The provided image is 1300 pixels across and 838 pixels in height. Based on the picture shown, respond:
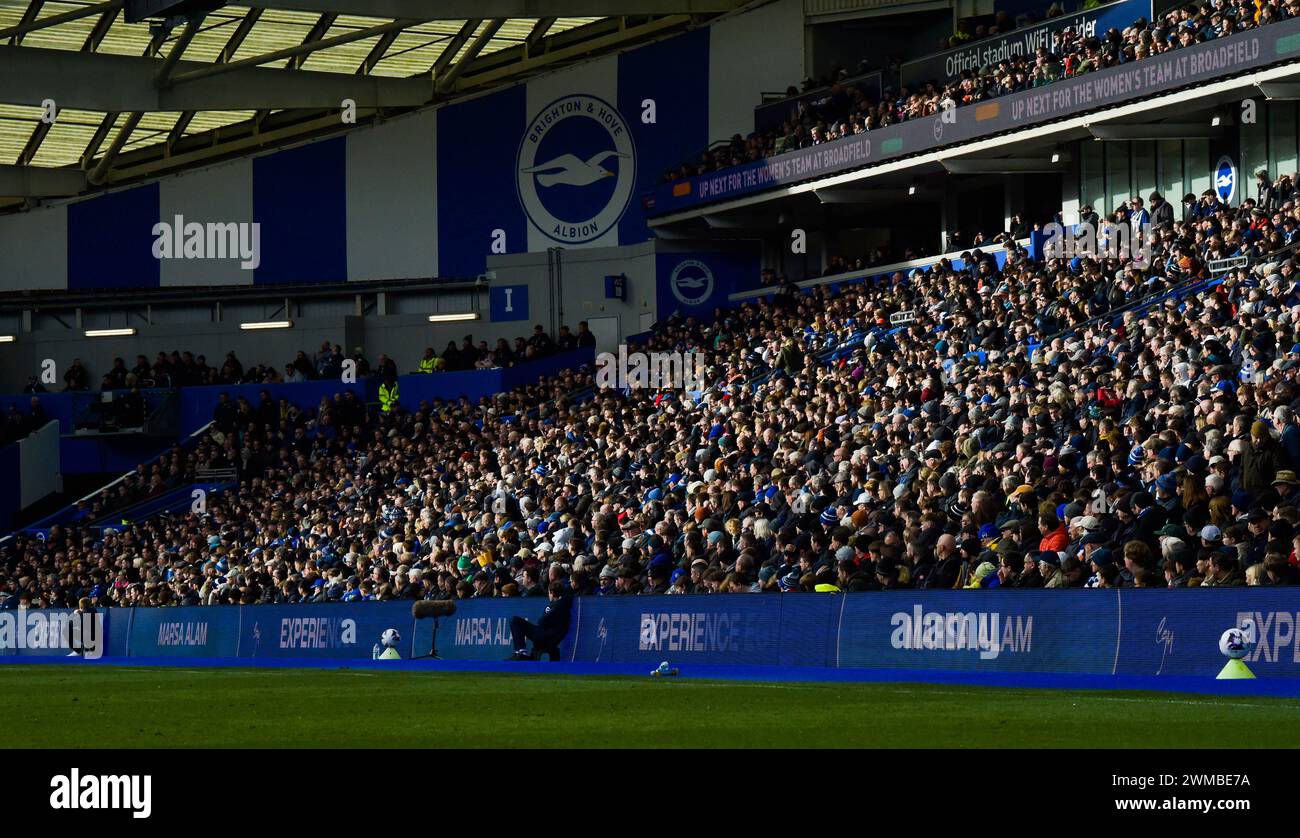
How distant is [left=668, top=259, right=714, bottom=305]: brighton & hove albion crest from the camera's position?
4247cm

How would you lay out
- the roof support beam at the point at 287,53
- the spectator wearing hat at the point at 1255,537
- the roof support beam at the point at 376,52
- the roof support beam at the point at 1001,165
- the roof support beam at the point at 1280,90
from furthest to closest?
1. the roof support beam at the point at 376,52
2. the roof support beam at the point at 287,53
3. the roof support beam at the point at 1001,165
4. the roof support beam at the point at 1280,90
5. the spectator wearing hat at the point at 1255,537

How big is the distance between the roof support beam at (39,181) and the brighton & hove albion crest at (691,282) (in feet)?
59.2

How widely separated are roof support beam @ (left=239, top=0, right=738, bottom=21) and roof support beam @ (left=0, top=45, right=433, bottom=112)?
736 cm

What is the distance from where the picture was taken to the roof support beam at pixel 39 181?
48.3 meters

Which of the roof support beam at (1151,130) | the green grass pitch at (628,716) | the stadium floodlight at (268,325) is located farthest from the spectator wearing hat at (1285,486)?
the stadium floodlight at (268,325)

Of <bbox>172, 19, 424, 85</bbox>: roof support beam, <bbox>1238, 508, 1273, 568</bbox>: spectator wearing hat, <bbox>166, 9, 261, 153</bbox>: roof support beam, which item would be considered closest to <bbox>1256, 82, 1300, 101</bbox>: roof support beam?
<bbox>1238, 508, 1273, 568</bbox>: spectator wearing hat

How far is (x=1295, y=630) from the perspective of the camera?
1414 cm

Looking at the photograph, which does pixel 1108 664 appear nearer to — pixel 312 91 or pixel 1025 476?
pixel 1025 476

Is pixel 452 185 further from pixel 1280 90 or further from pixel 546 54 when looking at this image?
pixel 1280 90

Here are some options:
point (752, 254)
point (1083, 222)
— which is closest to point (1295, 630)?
point (1083, 222)

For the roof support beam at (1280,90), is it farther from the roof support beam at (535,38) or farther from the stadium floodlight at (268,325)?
the stadium floodlight at (268,325)

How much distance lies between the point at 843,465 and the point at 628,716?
11.1 m

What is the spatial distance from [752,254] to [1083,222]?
15.2 meters

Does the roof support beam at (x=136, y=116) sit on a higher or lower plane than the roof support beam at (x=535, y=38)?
lower
